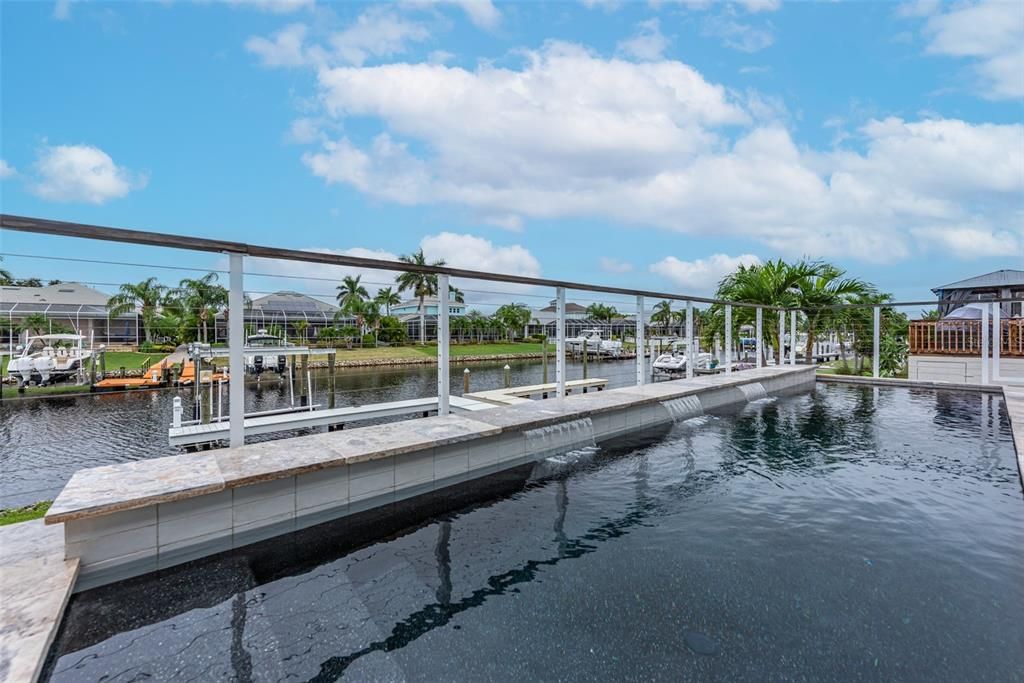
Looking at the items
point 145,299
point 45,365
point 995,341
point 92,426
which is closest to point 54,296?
point 145,299

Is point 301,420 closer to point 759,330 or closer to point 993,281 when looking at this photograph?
point 759,330

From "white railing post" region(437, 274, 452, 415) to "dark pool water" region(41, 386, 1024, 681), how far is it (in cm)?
106

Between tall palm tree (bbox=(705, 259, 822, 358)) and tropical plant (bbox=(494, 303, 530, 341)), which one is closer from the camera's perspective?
tall palm tree (bbox=(705, 259, 822, 358))

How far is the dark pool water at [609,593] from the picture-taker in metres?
1.92

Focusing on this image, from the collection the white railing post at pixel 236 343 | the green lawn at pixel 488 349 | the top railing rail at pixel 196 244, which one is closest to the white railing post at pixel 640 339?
the top railing rail at pixel 196 244

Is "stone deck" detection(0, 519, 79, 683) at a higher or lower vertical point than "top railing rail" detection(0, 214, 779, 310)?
lower

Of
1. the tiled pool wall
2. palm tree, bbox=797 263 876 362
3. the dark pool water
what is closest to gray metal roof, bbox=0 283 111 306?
the tiled pool wall

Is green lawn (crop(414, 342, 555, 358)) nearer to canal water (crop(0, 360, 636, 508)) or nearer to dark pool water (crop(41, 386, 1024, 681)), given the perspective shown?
canal water (crop(0, 360, 636, 508))

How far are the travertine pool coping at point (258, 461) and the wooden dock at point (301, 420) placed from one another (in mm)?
1957

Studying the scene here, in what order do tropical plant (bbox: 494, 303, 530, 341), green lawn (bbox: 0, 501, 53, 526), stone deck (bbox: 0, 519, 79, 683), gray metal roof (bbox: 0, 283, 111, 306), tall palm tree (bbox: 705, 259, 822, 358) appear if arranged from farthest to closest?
tropical plant (bbox: 494, 303, 530, 341) → gray metal roof (bbox: 0, 283, 111, 306) → tall palm tree (bbox: 705, 259, 822, 358) → green lawn (bbox: 0, 501, 53, 526) → stone deck (bbox: 0, 519, 79, 683)

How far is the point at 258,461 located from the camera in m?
3.18

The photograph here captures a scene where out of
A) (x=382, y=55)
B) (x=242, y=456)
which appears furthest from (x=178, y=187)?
(x=242, y=456)

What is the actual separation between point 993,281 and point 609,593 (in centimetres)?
2753

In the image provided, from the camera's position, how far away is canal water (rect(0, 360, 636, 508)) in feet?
21.8
